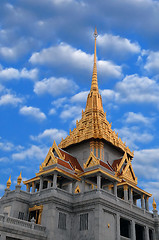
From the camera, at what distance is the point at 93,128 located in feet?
167

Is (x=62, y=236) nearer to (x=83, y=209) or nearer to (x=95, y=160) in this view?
(x=83, y=209)

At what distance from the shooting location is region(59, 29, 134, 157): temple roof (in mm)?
50188

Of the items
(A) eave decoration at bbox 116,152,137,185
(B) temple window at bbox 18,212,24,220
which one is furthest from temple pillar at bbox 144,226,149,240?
(B) temple window at bbox 18,212,24,220

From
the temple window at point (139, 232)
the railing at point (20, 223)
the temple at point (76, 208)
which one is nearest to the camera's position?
the railing at point (20, 223)

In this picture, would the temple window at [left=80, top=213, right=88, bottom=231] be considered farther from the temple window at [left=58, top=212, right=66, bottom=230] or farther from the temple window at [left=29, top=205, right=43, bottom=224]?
the temple window at [left=29, top=205, right=43, bottom=224]

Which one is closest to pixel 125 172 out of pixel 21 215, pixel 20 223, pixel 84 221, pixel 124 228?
pixel 124 228

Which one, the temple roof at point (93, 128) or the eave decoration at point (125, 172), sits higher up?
the temple roof at point (93, 128)

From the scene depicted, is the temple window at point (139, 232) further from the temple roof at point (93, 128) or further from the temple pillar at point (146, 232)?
the temple roof at point (93, 128)

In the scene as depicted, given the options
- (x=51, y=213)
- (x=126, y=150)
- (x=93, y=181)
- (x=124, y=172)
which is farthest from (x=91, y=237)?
(x=126, y=150)

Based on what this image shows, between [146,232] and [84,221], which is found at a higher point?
→ [84,221]

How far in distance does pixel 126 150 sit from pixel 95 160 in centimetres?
1621

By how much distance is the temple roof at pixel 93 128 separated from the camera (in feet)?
Result: 165

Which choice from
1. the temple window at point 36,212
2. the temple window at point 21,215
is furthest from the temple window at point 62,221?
the temple window at point 21,215

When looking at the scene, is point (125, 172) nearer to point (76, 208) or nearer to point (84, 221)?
point (76, 208)
